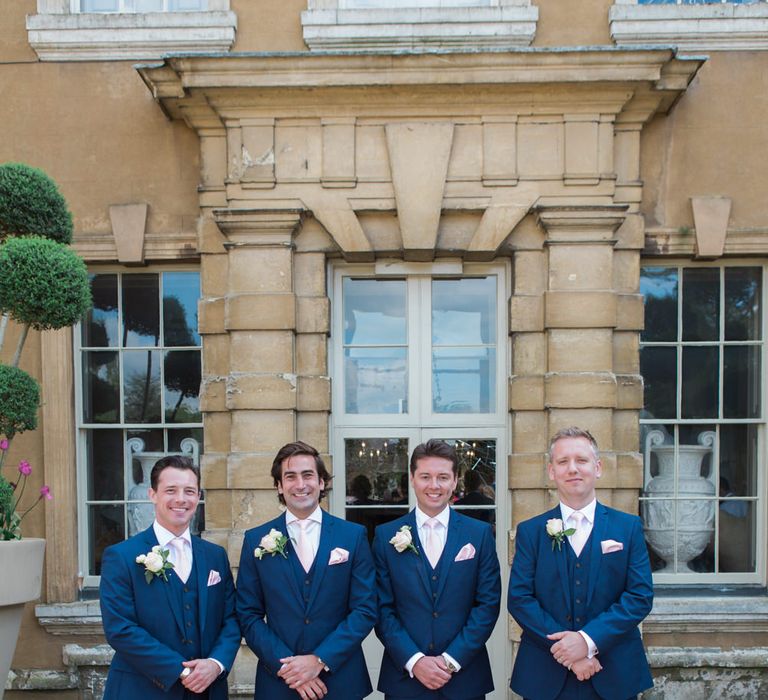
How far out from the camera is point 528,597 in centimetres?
302

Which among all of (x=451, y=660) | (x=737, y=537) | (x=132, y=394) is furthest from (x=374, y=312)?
(x=737, y=537)

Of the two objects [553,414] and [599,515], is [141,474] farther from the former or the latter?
[599,515]

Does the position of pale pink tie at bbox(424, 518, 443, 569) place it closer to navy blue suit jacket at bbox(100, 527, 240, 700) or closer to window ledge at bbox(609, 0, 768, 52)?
navy blue suit jacket at bbox(100, 527, 240, 700)

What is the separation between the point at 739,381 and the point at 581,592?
99.0 inches

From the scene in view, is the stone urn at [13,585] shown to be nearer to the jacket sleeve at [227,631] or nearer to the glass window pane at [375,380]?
the jacket sleeve at [227,631]

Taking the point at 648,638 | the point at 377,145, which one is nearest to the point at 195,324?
the point at 377,145

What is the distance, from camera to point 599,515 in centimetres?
307

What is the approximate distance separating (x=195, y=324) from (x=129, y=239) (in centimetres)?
67

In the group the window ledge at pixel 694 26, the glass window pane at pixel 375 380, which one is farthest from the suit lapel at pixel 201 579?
the window ledge at pixel 694 26

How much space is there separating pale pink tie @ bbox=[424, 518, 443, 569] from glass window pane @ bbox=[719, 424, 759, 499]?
2589 millimetres

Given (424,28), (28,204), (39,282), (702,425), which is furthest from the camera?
(702,425)

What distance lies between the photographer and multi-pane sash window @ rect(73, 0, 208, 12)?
476 centimetres

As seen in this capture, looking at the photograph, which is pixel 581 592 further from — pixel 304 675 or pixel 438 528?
pixel 304 675

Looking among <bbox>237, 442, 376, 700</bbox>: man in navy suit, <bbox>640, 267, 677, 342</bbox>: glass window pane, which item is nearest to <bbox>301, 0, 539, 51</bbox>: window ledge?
<bbox>640, 267, 677, 342</bbox>: glass window pane
